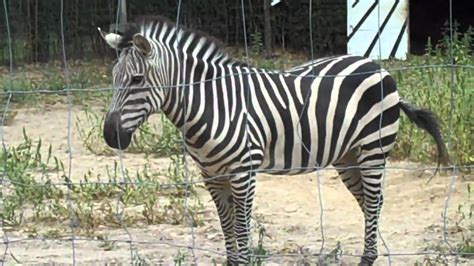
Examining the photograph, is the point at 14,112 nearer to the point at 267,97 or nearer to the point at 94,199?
the point at 94,199

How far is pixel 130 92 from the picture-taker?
4.37 meters

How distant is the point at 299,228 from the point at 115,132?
1.63 meters

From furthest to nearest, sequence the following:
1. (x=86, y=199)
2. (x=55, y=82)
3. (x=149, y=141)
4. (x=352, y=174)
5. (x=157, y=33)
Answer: (x=55, y=82), (x=149, y=141), (x=86, y=199), (x=352, y=174), (x=157, y=33)

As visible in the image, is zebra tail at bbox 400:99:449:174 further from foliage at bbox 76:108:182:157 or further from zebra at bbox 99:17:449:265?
foliage at bbox 76:108:182:157

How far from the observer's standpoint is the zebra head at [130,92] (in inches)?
171

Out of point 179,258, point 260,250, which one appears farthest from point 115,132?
point 260,250

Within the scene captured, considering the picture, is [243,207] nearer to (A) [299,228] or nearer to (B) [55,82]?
(A) [299,228]

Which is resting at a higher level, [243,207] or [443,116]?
[443,116]

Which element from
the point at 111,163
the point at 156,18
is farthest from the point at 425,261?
the point at 111,163

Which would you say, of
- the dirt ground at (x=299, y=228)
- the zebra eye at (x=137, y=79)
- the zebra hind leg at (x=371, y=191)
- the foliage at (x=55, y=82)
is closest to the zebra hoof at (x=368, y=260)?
the zebra hind leg at (x=371, y=191)

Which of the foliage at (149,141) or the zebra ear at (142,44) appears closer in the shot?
the zebra ear at (142,44)

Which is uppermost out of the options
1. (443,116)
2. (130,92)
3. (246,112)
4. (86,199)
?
(130,92)

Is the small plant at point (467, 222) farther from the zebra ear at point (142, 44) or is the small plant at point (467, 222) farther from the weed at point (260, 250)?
the zebra ear at point (142, 44)

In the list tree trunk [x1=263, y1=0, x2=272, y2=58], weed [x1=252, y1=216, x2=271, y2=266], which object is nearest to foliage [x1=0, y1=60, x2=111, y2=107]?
tree trunk [x1=263, y1=0, x2=272, y2=58]
